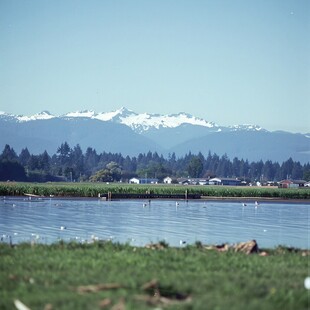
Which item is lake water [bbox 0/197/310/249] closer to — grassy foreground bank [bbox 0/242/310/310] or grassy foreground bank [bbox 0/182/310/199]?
grassy foreground bank [bbox 0/242/310/310]

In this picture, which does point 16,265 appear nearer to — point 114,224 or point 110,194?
point 114,224

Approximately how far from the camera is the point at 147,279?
16.5 meters

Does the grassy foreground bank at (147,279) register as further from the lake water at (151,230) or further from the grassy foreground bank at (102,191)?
the grassy foreground bank at (102,191)

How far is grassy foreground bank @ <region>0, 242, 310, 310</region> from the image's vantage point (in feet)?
46.5

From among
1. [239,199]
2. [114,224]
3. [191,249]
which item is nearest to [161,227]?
[114,224]

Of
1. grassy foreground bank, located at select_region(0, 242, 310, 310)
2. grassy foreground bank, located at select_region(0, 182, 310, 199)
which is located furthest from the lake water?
grassy foreground bank, located at select_region(0, 182, 310, 199)

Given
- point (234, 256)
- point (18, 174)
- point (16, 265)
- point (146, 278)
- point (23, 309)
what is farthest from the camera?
point (18, 174)

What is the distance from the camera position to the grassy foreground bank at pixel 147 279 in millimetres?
14188

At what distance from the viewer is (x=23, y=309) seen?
13.9 m

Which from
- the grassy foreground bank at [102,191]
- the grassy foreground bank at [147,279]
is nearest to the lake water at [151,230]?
the grassy foreground bank at [147,279]

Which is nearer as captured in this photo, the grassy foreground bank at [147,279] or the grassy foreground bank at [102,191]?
the grassy foreground bank at [147,279]

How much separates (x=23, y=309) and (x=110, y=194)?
81583 millimetres

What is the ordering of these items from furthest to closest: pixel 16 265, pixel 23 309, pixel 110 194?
pixel 110 194 → pixel 16 265 → pixel 23 309

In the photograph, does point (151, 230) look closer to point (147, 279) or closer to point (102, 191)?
point (147, 279)
